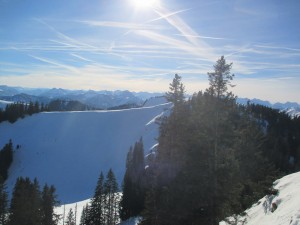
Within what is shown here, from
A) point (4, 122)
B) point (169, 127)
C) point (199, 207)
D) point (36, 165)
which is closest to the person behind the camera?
point (199, 207)

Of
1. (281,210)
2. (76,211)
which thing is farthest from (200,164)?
(76,211)

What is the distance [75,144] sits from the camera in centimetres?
14462

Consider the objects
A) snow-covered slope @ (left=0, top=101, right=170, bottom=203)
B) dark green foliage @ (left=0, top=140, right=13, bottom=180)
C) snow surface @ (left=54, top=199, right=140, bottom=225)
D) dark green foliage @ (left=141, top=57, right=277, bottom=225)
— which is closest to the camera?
dark green foliage @ (left=141, top=57, right=277, bottom=225)

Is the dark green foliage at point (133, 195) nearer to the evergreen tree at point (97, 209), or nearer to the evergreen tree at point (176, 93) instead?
the evergreen tree at point (97, 209)

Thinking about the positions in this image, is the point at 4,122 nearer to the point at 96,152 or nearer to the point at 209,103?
the point at 96,152

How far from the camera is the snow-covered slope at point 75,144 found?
11550 cm

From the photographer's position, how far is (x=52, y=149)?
13950 cm

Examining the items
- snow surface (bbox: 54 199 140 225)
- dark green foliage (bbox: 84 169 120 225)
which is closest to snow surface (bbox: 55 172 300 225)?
snow surface (bbox: 54 199 140 225)

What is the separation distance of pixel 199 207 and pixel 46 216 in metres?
35.5

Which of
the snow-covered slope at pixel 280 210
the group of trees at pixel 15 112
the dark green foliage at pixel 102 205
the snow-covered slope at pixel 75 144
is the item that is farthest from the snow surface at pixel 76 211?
the group of trees at pixel 15 112

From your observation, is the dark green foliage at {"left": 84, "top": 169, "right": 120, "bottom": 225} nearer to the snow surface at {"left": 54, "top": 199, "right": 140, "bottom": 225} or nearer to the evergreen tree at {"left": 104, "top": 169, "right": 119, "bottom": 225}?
the evergreen tree at {"left": 104, "top": 169, "right": 119, "bottom": 225}

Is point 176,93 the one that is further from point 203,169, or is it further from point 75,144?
point 75,144

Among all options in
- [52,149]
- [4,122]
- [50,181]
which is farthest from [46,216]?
[4,122]

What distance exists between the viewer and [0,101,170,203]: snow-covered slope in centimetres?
11550
